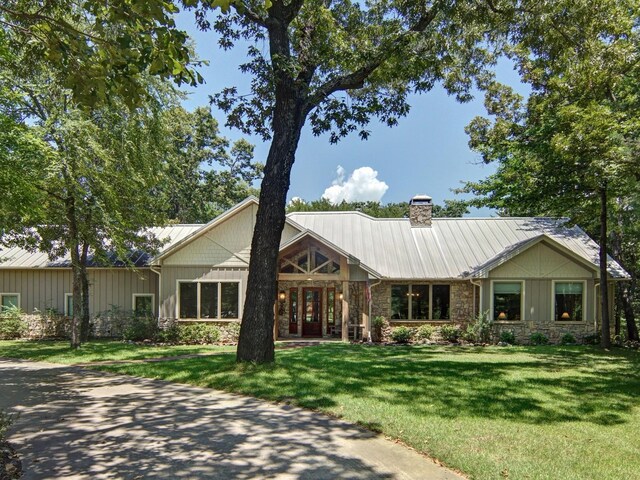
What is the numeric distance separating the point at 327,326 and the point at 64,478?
1449 centimetres

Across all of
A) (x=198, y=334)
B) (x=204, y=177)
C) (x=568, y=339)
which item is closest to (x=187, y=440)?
(x=198, y=334)

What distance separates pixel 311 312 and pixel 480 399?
11.8 metres

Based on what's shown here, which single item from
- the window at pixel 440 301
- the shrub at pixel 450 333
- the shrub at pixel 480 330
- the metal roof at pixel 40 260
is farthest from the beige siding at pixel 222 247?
the shrub at pixel 480 330

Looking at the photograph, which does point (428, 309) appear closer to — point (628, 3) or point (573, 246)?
point (573, 246)

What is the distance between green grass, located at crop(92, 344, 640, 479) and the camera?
4.79 meters

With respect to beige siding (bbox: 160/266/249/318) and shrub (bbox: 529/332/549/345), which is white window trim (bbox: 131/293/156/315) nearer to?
beige siding (bbox: 160/266/249/318)

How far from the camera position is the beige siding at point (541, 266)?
16688 millimetres

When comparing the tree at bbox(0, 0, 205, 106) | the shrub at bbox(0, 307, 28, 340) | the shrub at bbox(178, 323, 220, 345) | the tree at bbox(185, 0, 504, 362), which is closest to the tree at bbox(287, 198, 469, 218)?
the shrub at bbox(178, 323, 220, 345)

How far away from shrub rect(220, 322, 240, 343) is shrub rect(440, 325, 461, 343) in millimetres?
7744

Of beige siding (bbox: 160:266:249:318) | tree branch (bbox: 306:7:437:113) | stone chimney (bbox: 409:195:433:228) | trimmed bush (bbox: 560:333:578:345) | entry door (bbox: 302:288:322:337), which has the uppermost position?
tree branch (bbox: 306:7:437:113)

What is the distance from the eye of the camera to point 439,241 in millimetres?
19297

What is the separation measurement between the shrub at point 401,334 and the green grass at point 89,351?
6.03 metres

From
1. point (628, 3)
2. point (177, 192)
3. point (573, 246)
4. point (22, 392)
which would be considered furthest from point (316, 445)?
point (177, 192)

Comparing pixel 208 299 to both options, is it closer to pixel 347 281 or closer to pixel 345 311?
pixel 345 311
